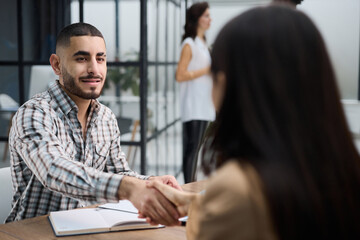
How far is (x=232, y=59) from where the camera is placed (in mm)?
725

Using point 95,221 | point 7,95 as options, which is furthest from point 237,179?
point 7,95

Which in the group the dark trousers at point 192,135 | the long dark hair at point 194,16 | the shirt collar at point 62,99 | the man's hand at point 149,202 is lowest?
the dark trousers at point 192,135

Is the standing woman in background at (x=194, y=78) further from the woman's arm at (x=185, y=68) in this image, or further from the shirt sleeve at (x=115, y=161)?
the shirt sleeve at (x=115, y=161)

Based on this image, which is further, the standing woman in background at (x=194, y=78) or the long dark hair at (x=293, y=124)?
the standing woman in background at (x=194, y=78)

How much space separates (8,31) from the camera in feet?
11.1

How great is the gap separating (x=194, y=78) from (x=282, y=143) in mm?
2646

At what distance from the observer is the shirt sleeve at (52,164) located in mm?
1326

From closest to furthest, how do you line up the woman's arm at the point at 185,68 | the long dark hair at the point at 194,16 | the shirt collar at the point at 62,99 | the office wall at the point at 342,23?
the shirt collar at the point at 62,99, the woman's arm at the point at 185,68, the long dark hair at the point at 194,16, the office wall at the point at 342,23

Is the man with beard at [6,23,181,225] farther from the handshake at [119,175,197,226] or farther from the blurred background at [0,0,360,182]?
the blurred background at [0,0,360,182]

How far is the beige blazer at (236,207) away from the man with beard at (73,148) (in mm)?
573

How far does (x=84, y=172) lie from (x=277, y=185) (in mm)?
Answer: 816

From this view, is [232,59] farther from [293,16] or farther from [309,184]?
[309,184]

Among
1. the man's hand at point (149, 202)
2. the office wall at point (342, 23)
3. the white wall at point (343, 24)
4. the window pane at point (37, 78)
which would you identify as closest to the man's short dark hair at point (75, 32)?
the man's hand at point (149, 202)

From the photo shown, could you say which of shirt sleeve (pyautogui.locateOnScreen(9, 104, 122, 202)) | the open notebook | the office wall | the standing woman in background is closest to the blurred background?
the standing woman in background
